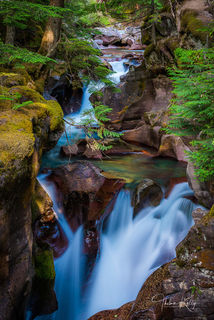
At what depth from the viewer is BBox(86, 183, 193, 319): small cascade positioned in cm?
464

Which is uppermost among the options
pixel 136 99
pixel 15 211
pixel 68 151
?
pixel 15 211

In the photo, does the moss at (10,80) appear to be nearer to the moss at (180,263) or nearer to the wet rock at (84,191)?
the wet rock at (84,191)

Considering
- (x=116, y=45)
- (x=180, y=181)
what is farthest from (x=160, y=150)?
(x=116, y=45)

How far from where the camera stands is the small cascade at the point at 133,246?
464cm

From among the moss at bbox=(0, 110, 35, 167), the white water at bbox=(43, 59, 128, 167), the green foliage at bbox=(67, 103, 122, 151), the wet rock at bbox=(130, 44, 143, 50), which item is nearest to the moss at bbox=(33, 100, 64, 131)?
the white water at bbox=(43, 59, 128, 167)

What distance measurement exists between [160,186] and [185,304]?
161 inches

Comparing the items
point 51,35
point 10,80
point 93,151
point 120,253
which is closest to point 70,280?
point 120,253

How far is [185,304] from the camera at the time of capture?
109 inches

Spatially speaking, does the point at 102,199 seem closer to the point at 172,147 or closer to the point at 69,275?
the point at 69,275

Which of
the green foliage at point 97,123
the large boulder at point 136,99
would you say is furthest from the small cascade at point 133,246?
the large boulder at point 136,99

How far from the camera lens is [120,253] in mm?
5281

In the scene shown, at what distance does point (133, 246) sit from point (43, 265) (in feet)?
7.10

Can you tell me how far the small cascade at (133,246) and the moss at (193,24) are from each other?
17.0ft

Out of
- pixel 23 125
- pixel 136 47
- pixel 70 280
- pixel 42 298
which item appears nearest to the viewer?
pixel 23 125
